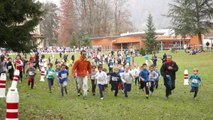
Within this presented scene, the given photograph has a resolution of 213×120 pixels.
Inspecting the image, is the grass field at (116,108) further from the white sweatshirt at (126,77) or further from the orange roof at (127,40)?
the orange roof at (127,40)

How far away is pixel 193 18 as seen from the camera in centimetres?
6588

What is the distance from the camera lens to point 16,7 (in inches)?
582

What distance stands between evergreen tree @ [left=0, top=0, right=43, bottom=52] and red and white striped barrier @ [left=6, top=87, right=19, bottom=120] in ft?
29.5

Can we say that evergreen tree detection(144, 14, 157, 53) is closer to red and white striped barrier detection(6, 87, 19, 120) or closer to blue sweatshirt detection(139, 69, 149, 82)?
blue sweatshirt detection(139, 69, 149, 82)

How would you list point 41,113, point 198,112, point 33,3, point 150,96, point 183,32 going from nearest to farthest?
point 41,113, point 198,112, point 33,3, point 150,96, point 183,32

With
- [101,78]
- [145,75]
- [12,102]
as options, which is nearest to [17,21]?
[101,78]

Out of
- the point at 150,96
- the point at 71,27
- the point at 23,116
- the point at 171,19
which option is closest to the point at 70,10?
the point at 71,27

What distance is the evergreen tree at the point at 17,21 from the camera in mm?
14680

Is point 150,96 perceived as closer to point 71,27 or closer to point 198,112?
point 198,112

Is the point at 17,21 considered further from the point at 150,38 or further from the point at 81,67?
the point at 150,38

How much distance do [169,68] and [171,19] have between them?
181 ft

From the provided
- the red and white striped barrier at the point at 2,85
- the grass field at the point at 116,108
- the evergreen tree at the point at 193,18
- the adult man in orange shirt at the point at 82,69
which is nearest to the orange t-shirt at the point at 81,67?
the adult man in orange shirt at the point at 82,69

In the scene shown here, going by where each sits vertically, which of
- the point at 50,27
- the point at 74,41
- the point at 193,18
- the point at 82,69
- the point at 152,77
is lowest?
the point at 152,77

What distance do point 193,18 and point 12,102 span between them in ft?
207
